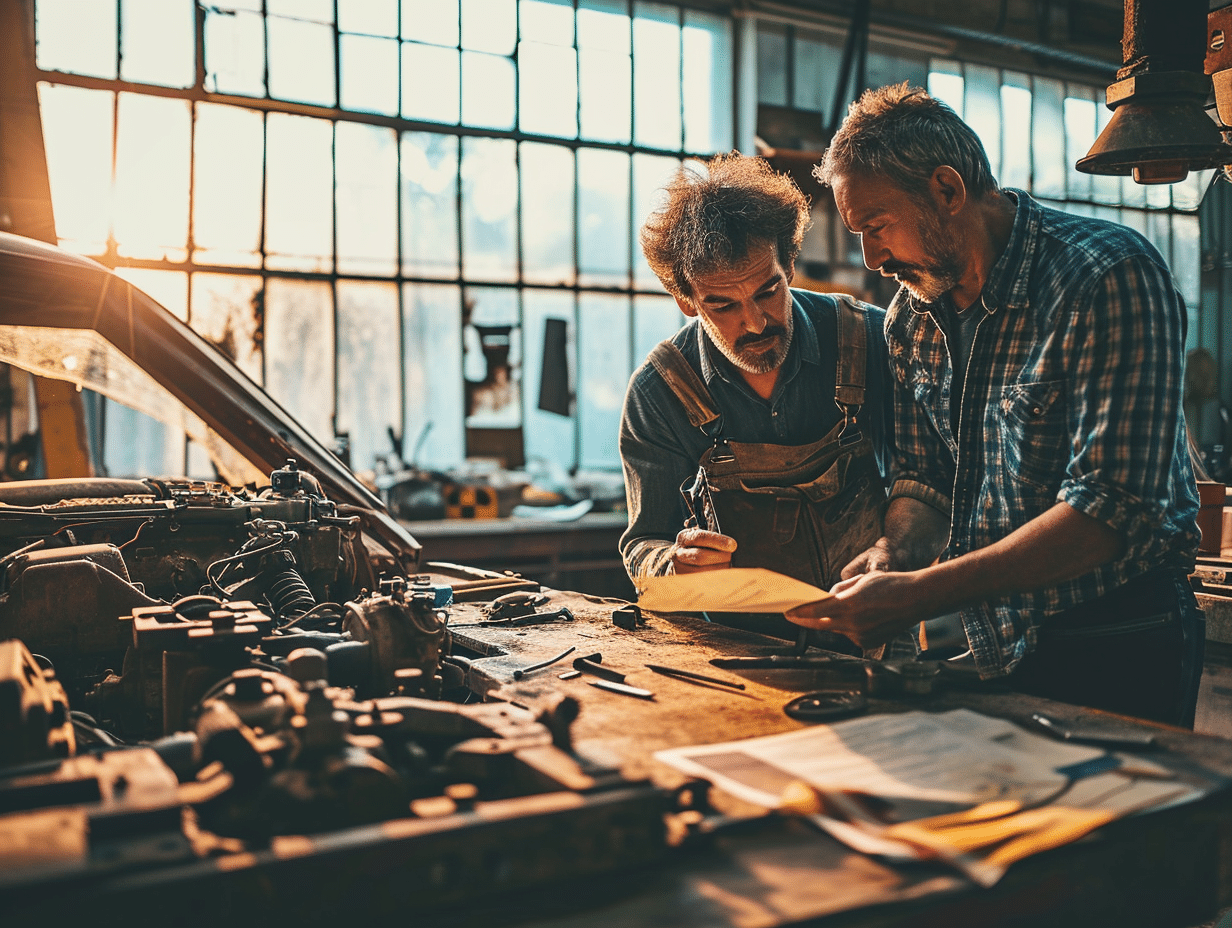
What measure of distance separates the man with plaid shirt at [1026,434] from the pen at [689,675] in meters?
0.17

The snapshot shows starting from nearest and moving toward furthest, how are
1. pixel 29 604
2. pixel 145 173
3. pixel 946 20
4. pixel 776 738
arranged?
1. pixel 776 738
2. pixel 29 604
3. pixel 145 173
4. pixel 946 20

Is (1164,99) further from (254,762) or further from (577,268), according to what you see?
(577,268)

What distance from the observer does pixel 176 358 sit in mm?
2279

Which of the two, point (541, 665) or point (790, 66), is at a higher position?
point (790, 66)

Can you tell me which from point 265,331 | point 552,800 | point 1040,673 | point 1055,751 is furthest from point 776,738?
point 265,331

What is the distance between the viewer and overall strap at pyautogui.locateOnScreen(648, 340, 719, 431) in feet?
6.97

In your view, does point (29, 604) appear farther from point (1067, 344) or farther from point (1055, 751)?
point (1067, 344)

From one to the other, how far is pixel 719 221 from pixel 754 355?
30 centimetres

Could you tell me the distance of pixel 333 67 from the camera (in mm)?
6250

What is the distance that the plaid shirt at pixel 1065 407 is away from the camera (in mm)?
1397

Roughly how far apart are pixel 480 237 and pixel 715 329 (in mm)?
4876

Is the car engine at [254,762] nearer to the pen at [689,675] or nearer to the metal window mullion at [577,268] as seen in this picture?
the pen at [689,675]

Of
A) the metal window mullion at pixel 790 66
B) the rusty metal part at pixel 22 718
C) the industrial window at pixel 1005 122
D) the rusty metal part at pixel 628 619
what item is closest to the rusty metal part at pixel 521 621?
the rusty metal part at pixel 628 619

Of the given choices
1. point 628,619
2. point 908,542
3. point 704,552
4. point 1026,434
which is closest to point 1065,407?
point 1026,434
